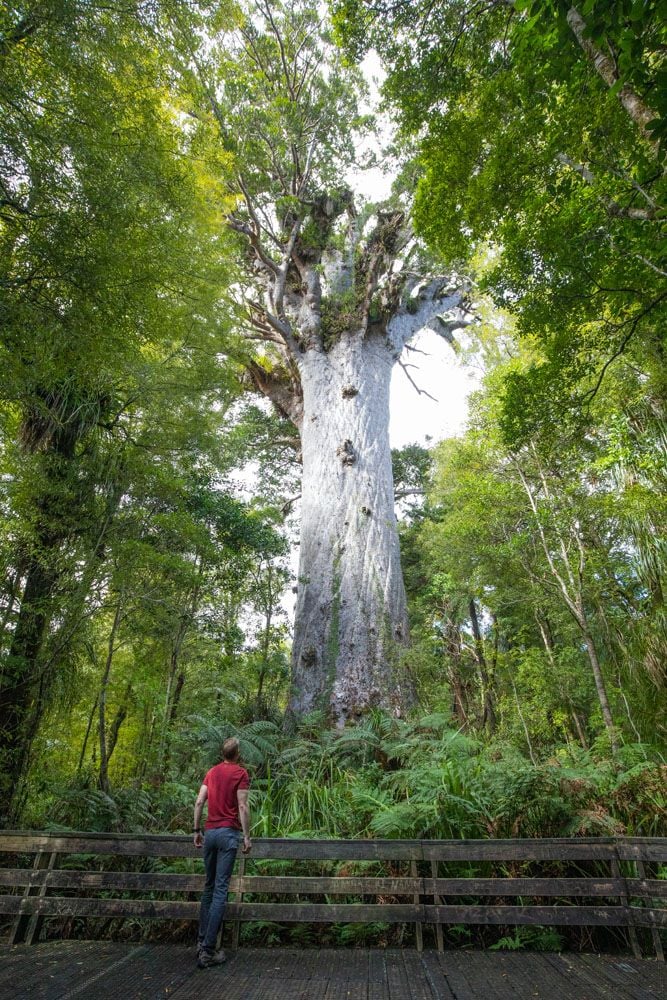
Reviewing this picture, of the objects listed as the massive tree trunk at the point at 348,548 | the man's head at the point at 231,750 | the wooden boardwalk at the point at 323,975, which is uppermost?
the massive tree trunk at the point at 348,548

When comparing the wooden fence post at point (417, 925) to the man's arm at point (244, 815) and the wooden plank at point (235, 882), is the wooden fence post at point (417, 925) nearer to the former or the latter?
the wooden plank at point (235, 882)

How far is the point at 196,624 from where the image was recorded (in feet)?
23.2

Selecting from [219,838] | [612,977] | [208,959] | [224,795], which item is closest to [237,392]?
[224,795]

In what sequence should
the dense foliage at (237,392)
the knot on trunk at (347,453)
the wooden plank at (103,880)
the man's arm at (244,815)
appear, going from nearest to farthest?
the man's arm at (244,815)
the wooden plank at (103,880)
the dense foliage at (237,392)
the knot on trunk at (347,453)

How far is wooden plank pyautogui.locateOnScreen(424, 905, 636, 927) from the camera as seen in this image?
278 cm

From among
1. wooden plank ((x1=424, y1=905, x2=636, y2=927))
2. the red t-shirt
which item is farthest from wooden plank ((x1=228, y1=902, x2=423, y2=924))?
the red t-shirt

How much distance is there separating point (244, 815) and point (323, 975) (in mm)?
819

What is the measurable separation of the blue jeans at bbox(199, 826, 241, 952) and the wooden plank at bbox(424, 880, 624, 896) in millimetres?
1128

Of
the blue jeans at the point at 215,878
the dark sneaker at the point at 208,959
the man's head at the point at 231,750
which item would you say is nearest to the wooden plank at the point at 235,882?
the blue jeans at the point at 215,878

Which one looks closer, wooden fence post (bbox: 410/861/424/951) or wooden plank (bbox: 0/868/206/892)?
wooden fence post (bbox: 410/861/424/951)

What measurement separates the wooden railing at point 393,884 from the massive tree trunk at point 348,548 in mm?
2690

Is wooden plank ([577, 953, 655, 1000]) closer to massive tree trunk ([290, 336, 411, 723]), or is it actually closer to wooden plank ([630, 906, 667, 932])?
wooden plank ([630, 906, 667, 932])

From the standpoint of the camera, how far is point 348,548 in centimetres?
697

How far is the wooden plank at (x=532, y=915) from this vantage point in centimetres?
278
